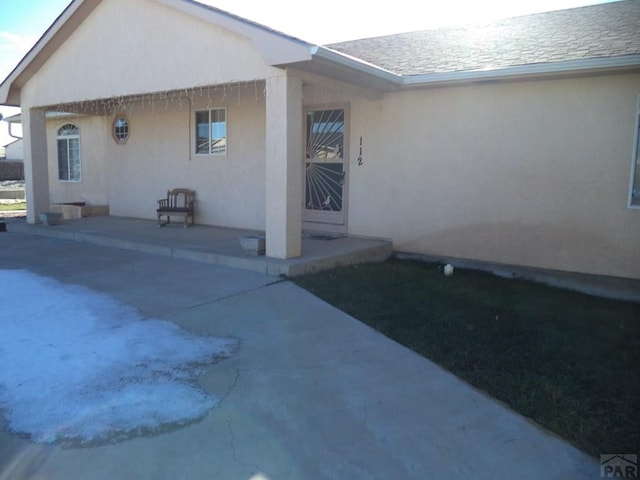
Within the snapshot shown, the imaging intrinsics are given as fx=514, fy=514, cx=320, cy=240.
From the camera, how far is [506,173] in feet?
27.0

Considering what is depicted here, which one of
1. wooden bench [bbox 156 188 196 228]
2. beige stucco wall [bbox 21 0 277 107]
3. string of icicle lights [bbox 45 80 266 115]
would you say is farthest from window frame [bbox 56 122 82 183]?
wooden bench [bbox 156 188 196 228]

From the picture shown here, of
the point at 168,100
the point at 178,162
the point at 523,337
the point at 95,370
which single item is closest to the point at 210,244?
the point at 178,162

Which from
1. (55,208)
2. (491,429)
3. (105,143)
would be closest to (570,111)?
(491,429)

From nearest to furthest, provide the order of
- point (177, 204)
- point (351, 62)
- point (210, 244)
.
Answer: point (351, 62)
point (210, 244)
point (177, 204)

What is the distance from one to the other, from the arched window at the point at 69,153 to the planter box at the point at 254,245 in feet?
32.7

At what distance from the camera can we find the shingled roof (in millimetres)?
7648

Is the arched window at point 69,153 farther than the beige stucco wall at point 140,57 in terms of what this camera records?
Yes

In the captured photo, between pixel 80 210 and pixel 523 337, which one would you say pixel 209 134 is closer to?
pixel 80 210

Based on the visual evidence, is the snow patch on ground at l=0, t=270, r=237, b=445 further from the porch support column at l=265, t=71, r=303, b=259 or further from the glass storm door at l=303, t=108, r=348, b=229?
the glass storm door at l=303, t=108, r=348, b=229

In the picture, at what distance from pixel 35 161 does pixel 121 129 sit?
8.09ft

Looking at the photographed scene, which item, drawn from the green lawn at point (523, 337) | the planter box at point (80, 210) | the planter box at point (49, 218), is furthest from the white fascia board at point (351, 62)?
the planter box at point (80, 210)

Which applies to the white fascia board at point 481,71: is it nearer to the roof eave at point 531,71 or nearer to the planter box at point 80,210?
the roof eave at point 531,71

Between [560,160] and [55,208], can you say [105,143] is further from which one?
[560,160]

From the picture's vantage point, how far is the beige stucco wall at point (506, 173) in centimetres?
742
